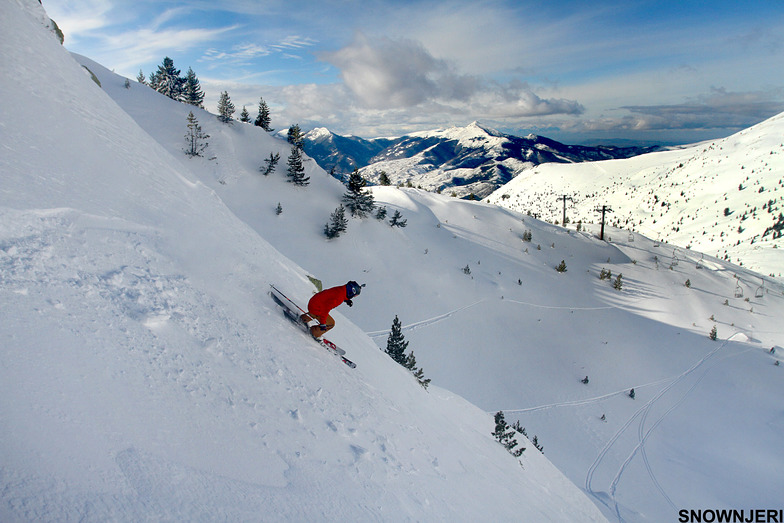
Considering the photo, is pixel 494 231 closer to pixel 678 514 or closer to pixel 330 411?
pixel 678 514

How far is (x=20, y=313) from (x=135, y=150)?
641 cm

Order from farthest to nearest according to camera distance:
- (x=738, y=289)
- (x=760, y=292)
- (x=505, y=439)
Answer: (x=760, y=292)
(x=738, y=289)
(x=505, y=439)

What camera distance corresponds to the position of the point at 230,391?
13.9ft

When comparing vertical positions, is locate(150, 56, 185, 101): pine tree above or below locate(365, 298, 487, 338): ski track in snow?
above

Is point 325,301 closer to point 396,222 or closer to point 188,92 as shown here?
point 396,222

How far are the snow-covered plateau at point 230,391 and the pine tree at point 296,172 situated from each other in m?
5.69

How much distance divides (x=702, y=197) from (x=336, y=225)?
158 m

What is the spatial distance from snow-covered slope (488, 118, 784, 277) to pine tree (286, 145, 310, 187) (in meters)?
95.6

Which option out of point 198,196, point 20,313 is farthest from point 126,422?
point 198,196

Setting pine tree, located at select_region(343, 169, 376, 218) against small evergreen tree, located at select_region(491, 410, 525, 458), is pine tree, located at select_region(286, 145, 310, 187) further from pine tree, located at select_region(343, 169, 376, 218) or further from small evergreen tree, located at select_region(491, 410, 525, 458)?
small evergreen tree, located at select_region(491, 410, 525, 458)

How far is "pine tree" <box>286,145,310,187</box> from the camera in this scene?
2600 cm


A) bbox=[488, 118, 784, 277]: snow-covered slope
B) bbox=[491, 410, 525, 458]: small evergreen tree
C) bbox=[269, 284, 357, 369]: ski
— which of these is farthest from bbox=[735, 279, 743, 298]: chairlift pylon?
bbox=[488, 118, 784, 277]: snow-covered slope

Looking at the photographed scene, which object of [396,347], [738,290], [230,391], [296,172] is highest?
[296,172]

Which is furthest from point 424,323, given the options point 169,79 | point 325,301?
point 169,79
